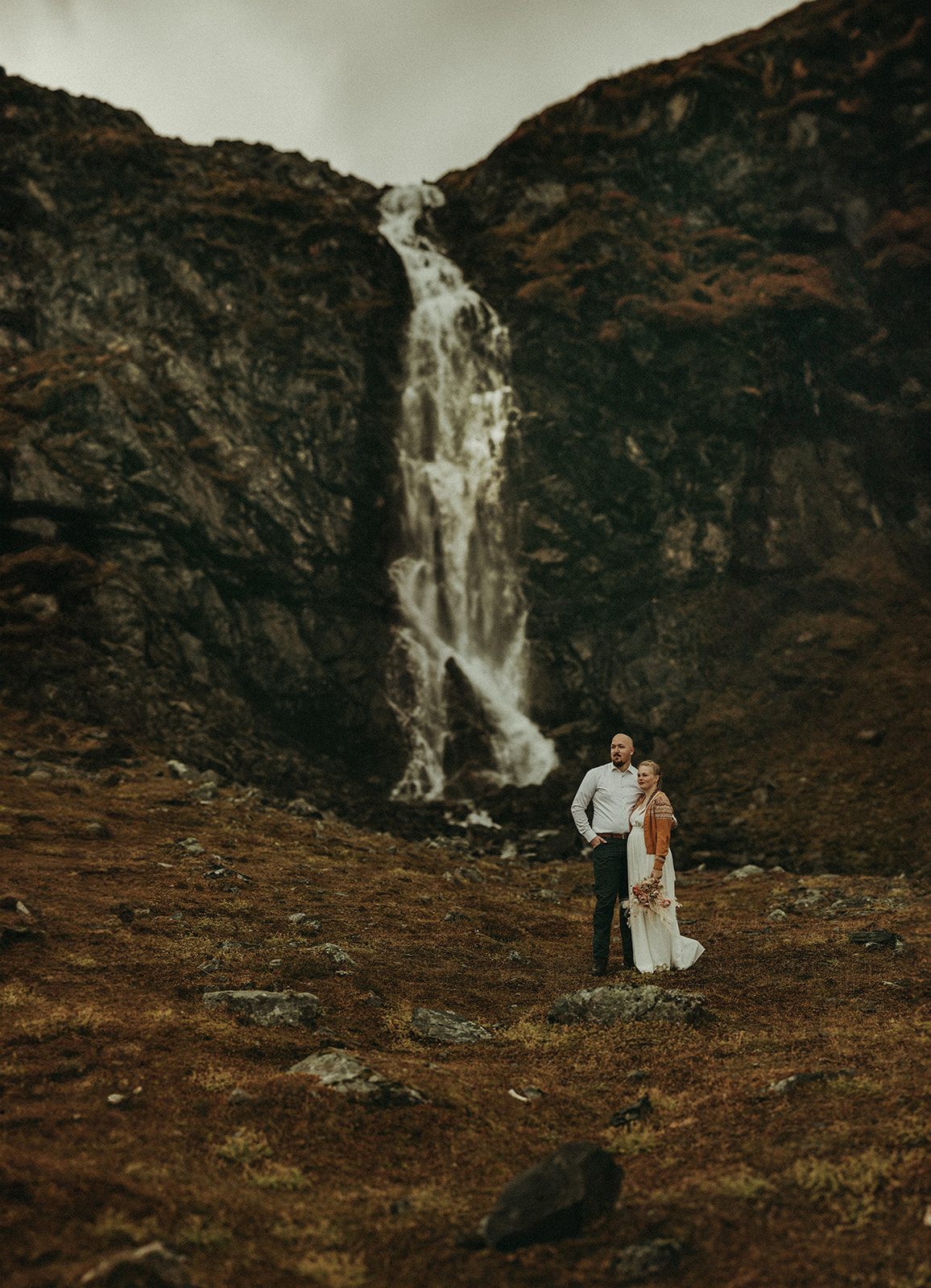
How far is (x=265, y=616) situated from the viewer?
→ 128ft

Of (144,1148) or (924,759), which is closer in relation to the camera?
(144,1148)

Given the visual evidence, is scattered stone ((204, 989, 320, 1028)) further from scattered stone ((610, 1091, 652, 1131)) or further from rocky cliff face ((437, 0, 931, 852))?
rocky cliff face ((437, 0, 931, 852))

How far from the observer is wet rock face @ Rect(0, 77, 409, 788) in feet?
105

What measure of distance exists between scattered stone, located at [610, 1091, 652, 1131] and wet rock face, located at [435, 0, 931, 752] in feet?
103

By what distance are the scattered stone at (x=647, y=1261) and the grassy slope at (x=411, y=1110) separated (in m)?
0.09

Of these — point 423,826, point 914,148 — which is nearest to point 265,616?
point 423,826

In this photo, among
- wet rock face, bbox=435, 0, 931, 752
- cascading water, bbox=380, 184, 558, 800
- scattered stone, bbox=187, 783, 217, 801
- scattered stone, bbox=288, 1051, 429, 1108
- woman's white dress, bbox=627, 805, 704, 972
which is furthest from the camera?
wet rock face, bbox=435, 0, 931, 752

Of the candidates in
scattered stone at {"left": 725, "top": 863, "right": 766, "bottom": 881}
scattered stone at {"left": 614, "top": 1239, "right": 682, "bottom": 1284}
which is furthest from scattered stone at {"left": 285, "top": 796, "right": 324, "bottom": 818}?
scattered stone at {"left": 614, "top": 1239, "right": 682, "bottom": 1284}

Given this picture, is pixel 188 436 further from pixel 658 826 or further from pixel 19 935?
pixel 658 826

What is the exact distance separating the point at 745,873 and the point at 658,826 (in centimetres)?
1479

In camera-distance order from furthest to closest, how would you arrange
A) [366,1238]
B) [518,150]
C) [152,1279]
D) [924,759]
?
[518,150], [924,759], [366,1238], [152,1279]

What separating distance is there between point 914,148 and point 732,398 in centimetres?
1651

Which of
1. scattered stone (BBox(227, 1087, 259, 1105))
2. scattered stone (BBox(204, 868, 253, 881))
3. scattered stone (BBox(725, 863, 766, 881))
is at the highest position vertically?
scattered stone (BBox(204, 868, 253, 881))

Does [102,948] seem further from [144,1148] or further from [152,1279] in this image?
[152,1279]
